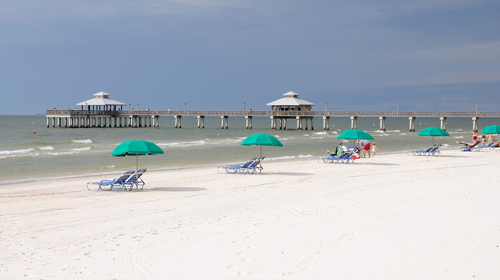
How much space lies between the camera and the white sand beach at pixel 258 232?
5000 millimetres

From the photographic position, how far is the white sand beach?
5.00 meters

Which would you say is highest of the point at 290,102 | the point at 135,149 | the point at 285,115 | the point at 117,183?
the point at 290,102

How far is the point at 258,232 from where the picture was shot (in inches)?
259

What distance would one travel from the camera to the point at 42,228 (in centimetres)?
706

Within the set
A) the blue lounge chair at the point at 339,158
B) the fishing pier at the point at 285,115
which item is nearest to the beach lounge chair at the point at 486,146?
the blue lounge chair at the point at 339,158

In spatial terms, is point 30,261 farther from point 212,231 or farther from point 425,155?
point 425,155

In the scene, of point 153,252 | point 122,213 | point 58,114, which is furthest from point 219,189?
point 58,114

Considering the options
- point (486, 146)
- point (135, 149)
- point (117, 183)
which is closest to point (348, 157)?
point (135, 149)

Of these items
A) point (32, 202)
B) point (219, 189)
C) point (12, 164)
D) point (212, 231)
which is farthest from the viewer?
point (12, 164)

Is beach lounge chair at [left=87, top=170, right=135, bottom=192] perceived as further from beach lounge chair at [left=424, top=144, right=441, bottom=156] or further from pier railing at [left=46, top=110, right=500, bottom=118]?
pier railing at [left=46, top=110, right=500, bottom=118]

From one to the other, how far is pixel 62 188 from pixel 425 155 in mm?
17476

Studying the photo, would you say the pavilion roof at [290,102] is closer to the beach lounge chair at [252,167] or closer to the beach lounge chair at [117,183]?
the beach lounge chair at [252,167]

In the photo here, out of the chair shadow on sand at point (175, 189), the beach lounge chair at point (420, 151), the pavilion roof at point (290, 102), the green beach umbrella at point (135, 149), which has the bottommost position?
the chair shadow on sand at point (175, 189)

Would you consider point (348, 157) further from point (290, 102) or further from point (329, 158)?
point (290, 102)
